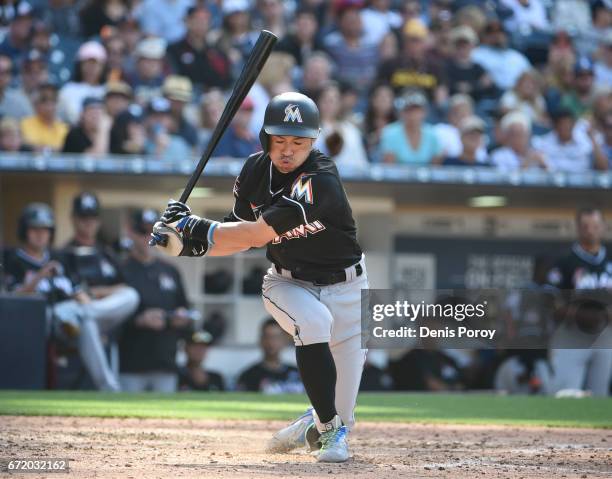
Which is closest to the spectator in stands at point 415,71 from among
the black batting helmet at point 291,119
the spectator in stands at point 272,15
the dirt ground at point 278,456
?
the spectator in stands at point 272,15

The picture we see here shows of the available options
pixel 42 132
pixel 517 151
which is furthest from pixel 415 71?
pixel 42 132

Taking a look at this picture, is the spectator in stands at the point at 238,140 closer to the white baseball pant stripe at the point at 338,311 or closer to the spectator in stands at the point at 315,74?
the spectator in stands at the point at 315,74

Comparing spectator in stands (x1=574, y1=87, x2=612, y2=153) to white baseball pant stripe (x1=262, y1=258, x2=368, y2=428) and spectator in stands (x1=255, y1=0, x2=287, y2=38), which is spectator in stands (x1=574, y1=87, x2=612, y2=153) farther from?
white baseball pant stripe (x1=262, y1=258, x2=368, y2=428)

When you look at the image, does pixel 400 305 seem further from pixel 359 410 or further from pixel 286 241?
pixel 359 410

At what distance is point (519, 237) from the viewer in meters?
11.4

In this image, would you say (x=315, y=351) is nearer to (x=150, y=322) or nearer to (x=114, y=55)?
(x=150, y=322)

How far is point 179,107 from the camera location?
33.3 feet

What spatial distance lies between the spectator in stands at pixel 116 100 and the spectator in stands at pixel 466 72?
391 cm

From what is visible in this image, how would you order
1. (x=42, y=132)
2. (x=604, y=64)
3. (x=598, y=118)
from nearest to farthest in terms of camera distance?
(x=42, y=132) → (x=598, y=118) → (x=604, y=64)

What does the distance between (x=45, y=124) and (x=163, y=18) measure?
2.38 meters

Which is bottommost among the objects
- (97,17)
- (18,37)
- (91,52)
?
(91,52)

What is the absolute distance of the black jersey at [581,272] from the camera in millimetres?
9102

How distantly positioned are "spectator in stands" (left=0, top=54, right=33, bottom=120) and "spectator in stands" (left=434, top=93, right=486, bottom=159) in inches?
153

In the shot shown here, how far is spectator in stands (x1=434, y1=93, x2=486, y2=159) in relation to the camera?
10.9 meters
